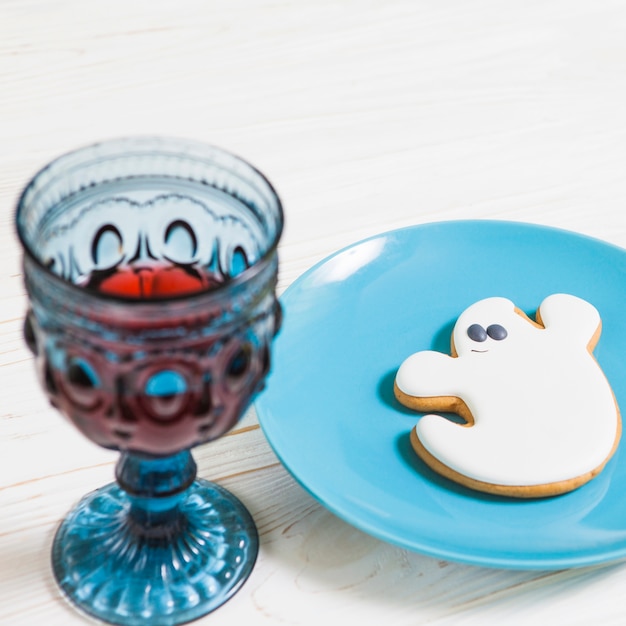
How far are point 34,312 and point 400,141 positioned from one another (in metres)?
0.67

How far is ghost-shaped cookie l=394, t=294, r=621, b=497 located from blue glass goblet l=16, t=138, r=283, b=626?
153 mm

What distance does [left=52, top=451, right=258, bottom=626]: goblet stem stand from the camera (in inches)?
23.2

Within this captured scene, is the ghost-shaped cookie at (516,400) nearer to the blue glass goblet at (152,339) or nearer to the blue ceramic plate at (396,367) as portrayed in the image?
the blue ceramic plate at (396,367)

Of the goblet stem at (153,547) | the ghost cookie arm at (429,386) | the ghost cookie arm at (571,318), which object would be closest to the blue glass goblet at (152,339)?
the goblet stem at (153,547)

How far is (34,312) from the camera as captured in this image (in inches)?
19.2

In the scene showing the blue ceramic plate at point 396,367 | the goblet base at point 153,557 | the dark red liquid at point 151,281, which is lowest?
the goblet base at point 153,557

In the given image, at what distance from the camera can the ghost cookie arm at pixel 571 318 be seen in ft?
2.47

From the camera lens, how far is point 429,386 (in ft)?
2.32

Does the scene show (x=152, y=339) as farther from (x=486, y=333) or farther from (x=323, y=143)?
(x=323, y=143)

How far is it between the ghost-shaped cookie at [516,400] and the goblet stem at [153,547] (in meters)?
0.15

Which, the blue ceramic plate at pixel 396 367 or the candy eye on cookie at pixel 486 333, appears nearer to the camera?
the blue ceramic plate at pixel 396 367

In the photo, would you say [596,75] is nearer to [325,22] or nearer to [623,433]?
[325,22]

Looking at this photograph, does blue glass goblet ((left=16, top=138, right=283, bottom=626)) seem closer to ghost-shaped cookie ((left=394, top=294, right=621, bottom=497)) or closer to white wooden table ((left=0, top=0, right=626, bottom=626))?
white wooden table ((left=0, top=0, right=626, bottom=626))

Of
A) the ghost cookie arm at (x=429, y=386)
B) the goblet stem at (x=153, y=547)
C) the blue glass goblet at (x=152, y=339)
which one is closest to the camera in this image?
the blue glass goblet at (x=152, y=339)
